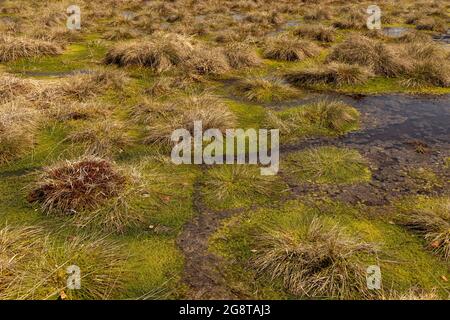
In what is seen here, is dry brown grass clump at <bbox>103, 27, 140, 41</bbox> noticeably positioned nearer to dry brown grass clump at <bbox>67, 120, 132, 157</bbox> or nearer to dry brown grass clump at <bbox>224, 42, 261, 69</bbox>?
dry brown grass clump at <bbox>224, 42, 261, 69</bbox>

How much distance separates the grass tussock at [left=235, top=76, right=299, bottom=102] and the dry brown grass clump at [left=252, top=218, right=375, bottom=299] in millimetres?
5378

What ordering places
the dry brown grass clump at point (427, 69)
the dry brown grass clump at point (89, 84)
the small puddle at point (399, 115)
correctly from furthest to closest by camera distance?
the dry brown grass clump at point (427, 69) → the dry brown grass clump at point (89, 84) → the small puddle at point (399, 115)

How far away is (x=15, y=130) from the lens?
721 centimetres

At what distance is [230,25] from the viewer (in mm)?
17922

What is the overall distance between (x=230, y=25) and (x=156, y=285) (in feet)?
49.8

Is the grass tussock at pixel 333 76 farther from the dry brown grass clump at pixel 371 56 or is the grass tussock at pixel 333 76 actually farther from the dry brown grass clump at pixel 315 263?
the dry brown grass clump at pixel 315 263

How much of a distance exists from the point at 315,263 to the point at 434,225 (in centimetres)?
178

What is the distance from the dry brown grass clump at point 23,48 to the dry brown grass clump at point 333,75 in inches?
299

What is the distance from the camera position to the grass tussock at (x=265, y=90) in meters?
9.92

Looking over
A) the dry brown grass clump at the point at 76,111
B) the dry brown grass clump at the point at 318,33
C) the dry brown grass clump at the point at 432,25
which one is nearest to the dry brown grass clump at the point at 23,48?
the dry brown grass clump at the point at 76,111

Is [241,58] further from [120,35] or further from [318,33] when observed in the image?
[120,35]

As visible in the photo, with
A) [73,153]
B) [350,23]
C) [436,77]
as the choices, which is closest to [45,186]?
[73,153]

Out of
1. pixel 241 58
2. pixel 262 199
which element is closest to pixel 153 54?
pixel 241 58
